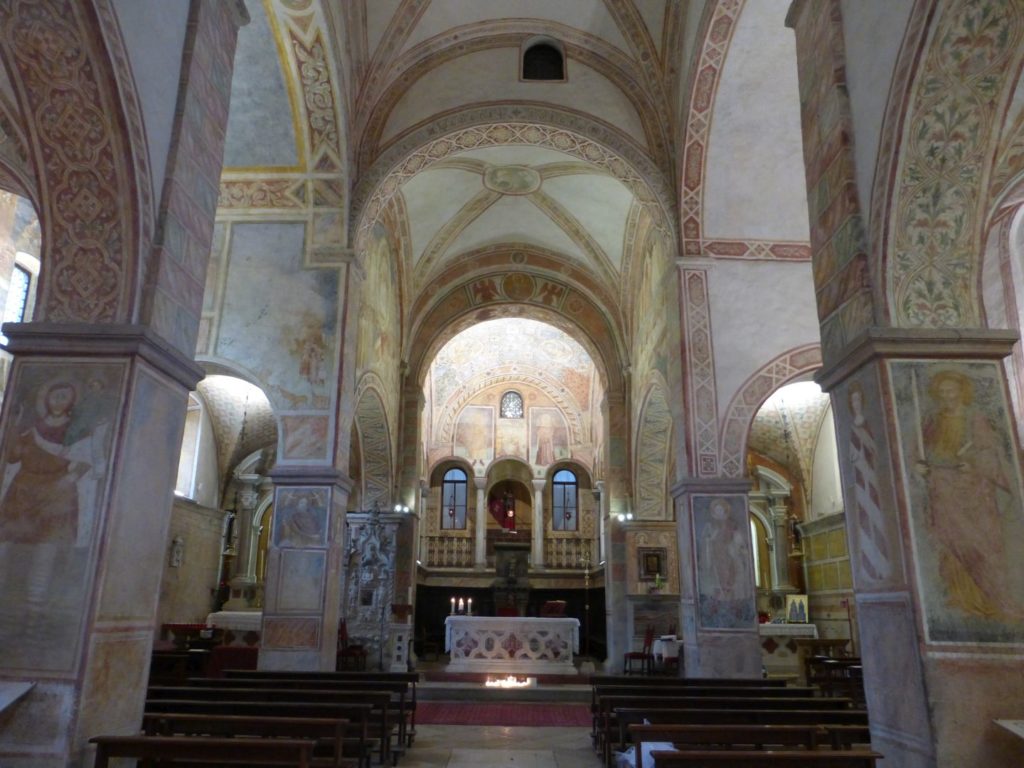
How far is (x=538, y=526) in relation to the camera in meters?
28.7

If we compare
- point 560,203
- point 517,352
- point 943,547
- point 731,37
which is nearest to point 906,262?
point 943,547

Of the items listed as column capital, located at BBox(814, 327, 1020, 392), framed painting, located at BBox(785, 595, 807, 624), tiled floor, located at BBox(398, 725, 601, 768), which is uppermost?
column capital, located at BBox(814, 327, 1020, 392)

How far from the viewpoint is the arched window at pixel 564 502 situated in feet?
96.1

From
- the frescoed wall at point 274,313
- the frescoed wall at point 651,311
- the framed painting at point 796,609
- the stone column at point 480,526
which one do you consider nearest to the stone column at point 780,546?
the framed painting at point 796,609

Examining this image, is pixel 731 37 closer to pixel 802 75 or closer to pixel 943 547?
pixel 802 75

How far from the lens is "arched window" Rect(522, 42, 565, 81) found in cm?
1393

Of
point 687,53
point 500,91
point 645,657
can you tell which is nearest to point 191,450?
point 500,91

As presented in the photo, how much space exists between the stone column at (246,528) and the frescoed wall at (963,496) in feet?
61.6

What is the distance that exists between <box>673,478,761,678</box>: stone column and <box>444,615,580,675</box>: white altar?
18.7 ft

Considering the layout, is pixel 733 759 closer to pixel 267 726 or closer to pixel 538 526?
pixel 267 726

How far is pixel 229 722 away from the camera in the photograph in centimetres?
Result: 554

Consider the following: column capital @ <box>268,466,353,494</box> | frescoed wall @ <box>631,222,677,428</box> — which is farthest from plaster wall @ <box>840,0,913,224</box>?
column capital @ <box>268,466,353,494</box>

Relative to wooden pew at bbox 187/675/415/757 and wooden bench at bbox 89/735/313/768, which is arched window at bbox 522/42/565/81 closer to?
wooden pew at bbox 187/675/415/757

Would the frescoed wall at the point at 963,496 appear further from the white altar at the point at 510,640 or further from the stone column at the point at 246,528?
the stone column at the point at 246,528
